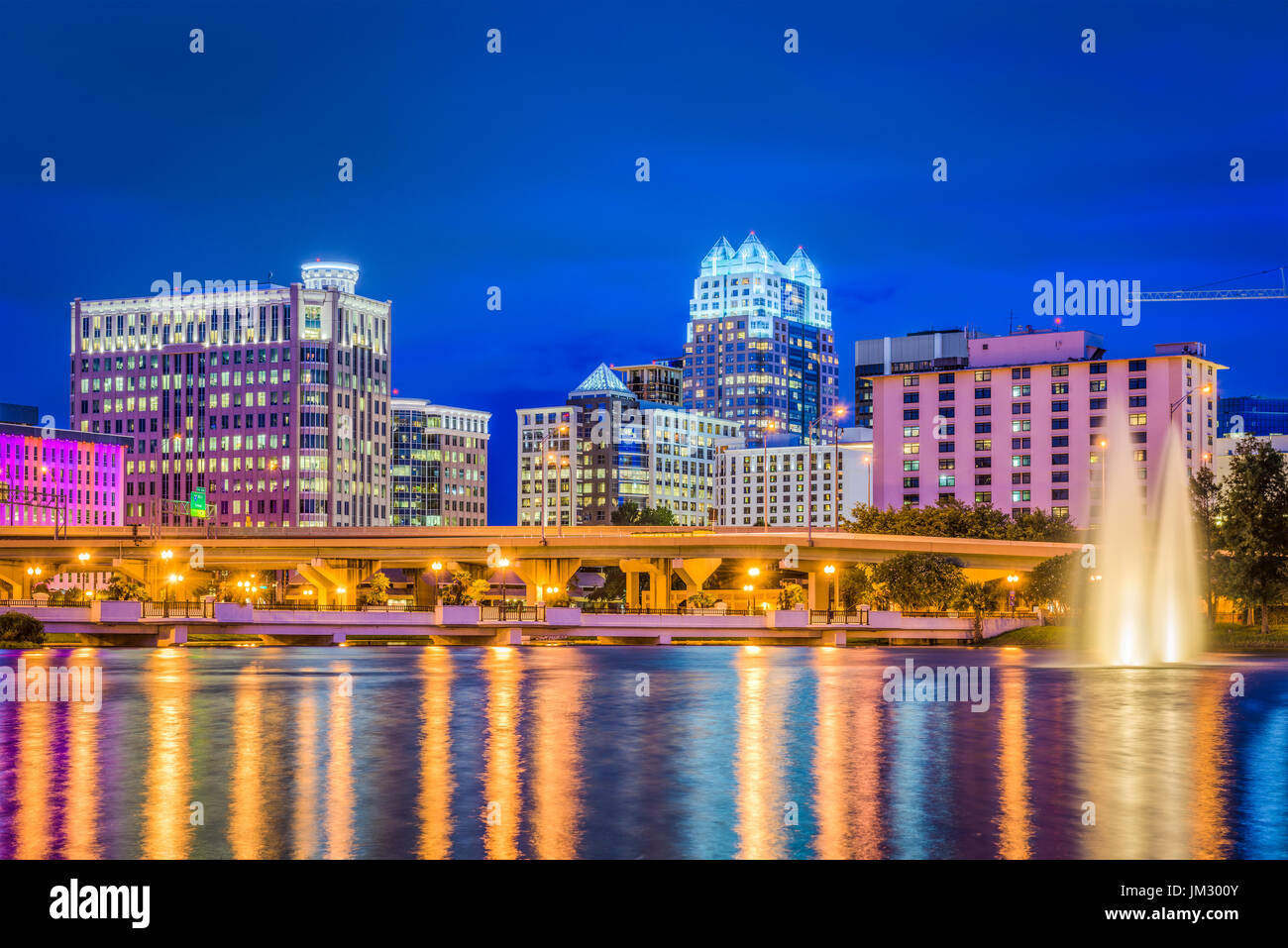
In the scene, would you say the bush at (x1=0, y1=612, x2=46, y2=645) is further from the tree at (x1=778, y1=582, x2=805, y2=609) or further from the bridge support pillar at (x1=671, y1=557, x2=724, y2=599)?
the tree at (x1=778, y1=582, x2=805, y2=609)

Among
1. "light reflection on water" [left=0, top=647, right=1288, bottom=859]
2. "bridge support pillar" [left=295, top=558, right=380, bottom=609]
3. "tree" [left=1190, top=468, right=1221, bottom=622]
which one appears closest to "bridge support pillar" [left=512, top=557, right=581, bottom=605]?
"bridge support pillar" [left=295, top=558, right=380, bottom=609]

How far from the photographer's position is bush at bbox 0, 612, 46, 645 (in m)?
86.2

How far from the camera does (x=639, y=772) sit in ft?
102

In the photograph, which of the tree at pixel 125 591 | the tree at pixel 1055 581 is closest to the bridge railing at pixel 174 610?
the tree at pixel 125 591

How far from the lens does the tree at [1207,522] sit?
319ft

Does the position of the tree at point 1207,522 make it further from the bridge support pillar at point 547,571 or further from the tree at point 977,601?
the bridge support pillar at point 547,571

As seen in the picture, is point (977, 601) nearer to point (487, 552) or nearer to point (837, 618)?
point (837, 618)

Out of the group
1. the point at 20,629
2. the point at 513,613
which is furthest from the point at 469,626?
the point at 20,629

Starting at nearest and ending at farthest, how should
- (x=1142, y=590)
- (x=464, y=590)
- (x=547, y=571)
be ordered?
1. (x=1142, y=590)
2. (x=464, y=590)
3. (x=547, y=571)

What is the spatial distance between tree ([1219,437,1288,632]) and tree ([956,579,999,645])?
1721 cm

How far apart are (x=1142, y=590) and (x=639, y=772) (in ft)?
234

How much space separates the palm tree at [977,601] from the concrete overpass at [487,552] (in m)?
2.26
